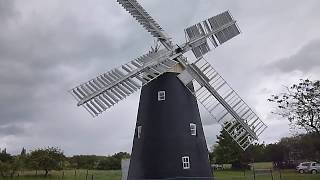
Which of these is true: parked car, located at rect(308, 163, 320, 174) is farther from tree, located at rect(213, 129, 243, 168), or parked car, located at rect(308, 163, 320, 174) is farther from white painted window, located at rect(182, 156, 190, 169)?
white painted window, located at rect(182, 156, 190, 169)

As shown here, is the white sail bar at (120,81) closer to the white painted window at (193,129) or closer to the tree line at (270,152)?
the white painted window at (193,129)

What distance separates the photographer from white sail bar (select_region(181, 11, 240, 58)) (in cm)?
2248

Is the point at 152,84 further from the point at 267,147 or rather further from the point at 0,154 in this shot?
the point at 267,147

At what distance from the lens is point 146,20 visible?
72.3 feet

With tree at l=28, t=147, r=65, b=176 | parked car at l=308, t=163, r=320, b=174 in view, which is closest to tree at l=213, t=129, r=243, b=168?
parked car at l=308, t=163, r=320, b=174

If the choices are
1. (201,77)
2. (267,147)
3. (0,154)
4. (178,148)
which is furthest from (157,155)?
(267,147)

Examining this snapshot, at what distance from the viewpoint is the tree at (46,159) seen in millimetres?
46688

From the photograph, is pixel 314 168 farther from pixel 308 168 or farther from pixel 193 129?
pixel 193 129

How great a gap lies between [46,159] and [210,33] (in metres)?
29.7

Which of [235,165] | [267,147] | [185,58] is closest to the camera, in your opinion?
[185,58]

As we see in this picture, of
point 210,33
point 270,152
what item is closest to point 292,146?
point 270,152

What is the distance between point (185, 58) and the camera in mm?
22078

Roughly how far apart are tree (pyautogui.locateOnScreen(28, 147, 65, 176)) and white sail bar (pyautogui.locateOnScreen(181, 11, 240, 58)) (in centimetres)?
2903

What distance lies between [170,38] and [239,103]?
15.8ft
